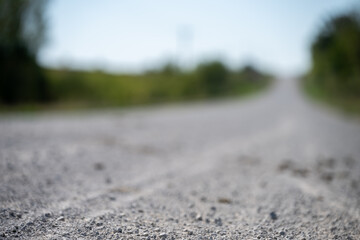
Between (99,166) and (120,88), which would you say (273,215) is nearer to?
(99,166)

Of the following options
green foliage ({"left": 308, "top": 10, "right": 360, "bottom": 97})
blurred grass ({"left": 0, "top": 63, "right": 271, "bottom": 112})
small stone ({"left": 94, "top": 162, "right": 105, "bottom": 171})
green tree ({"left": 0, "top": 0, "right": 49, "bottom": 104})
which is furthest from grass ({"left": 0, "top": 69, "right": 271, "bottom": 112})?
green foliage ({"left": 308, "top": 10, "right": 360, "bottom": 97})

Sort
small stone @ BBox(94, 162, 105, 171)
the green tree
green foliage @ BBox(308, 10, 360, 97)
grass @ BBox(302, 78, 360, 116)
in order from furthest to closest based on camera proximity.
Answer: green foliage @ BBox(308, 10, 360, 97), the green tree, grass @ BBox(302, 78, 360, 116), small stone @ BBox(94, 162, 105, 171)

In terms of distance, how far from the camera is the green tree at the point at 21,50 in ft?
51.9

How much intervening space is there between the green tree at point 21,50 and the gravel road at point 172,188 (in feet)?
38.8

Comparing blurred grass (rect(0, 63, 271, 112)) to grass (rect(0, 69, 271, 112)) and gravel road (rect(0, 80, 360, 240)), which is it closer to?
grass (rect(0, 69, 271, 112))

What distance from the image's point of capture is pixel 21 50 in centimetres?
1689

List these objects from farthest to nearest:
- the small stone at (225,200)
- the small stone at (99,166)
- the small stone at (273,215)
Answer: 1. the small stone at (99,166)
2. the small stone at (225,200)
3. the small stone at (273,215)

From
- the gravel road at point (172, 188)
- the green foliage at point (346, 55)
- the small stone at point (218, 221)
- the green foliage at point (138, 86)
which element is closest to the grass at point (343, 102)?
the green foliage at point (346, 55)

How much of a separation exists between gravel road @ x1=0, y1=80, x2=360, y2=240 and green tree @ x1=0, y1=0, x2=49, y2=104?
1184 centimetres

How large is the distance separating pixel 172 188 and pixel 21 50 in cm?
1778

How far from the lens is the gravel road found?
2.46 meters

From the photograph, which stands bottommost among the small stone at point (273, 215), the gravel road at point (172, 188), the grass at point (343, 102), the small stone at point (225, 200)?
the small stone at point (273, 215)

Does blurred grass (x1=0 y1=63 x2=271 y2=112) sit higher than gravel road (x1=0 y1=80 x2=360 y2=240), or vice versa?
blurred grass (x1=0 y1=63 x2=271 y2=112)

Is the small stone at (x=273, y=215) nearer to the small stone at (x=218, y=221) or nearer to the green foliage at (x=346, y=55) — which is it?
the small stone at (x=218, y=221)
